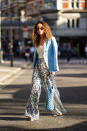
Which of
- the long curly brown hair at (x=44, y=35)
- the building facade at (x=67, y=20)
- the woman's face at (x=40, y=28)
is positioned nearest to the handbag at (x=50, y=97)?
the long curly brown hair at (x=44, y=35)

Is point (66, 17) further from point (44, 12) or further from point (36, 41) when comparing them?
point (36, 41)

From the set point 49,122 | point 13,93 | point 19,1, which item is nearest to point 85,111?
point 49,122

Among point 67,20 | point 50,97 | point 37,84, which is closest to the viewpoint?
point 37,84

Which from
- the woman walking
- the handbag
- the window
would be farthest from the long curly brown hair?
the window

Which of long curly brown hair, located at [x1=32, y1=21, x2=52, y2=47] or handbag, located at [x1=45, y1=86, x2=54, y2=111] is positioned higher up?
long curly brown hair, located at [x1=32, y1=21, x2=52, y2=47]

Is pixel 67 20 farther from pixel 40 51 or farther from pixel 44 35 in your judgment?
pixel 40 51

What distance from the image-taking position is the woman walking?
7.80m

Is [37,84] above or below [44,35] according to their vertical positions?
below

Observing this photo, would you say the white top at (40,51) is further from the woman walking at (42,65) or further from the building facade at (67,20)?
the building facade at (67,20)

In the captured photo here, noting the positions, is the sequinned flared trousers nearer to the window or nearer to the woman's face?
the woman's face

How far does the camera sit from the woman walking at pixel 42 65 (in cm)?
780

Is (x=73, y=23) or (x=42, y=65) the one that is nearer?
(x=42, y=65)

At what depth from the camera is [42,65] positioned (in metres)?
7.89

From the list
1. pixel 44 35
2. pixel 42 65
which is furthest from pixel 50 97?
pixel 44 35
